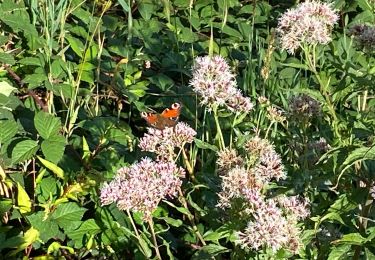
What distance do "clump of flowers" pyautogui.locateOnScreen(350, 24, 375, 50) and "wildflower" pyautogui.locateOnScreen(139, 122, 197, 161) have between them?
497 millimetres

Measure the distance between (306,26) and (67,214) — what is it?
2.44 feet

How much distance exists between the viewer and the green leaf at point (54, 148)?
1864 mm

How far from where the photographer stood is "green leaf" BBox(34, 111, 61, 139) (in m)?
1.93

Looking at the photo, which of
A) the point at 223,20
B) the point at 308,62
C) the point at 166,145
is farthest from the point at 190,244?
the point at 223,20

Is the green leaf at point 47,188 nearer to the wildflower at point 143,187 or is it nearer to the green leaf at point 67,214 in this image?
the green leaf at point 67,214

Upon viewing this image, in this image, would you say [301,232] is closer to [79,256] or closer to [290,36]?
[290,36]

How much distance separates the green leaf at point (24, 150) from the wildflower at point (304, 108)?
65cm

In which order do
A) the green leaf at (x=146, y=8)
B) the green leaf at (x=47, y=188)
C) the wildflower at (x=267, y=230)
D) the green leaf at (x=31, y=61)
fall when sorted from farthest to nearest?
the green leaf at (x=146, y=8) → the green leaf at (x=31, y=61) → the green leaf at (x=47, y=188) → the wildflower at (x=267, y=230)

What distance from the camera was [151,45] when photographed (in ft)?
8.46

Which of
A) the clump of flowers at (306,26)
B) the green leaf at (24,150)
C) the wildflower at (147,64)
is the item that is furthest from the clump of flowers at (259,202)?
the wildflower at (147,64)

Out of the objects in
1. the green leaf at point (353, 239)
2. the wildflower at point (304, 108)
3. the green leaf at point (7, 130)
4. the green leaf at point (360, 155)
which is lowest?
the green leaf at point (7, 130)

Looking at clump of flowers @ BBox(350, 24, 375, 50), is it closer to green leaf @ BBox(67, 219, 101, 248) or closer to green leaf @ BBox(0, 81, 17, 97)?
green leaf @ BBox(67, 219, 101, 248)

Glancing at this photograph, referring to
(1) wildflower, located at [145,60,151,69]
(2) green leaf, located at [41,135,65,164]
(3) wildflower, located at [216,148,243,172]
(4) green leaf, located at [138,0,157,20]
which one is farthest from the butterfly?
(4) green leaf, located at [138,0,157,20]

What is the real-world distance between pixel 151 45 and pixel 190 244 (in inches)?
35.0
